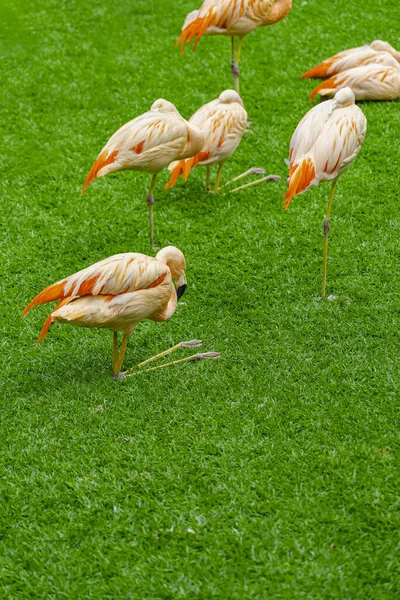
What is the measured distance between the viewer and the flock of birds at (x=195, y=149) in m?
3.39

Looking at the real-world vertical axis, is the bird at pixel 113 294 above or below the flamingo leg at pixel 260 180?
above

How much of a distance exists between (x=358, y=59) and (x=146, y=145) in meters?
2.37

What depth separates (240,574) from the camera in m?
2.61

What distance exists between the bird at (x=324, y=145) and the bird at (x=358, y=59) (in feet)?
6.64

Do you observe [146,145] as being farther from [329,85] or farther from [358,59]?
[358,59]

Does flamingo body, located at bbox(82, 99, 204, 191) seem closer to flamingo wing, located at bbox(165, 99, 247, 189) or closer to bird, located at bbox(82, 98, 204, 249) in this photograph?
bird, located at bbox(82, 98, 204, 249)

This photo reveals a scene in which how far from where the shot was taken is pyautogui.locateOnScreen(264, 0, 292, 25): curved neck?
5.63 m

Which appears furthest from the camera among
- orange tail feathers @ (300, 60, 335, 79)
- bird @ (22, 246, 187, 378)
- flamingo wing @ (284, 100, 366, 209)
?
orange tail feathers @ (300, 60, 335, 79)

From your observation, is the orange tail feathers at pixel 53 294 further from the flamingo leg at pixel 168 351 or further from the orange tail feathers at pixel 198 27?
the orange tail feathers at pixel 198 27

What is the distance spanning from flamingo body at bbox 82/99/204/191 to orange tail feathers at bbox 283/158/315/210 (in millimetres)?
868

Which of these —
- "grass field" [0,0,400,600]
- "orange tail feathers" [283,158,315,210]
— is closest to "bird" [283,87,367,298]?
"orange tail feathers" [283,158,315,210]

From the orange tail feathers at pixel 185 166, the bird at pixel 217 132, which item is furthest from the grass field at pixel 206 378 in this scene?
the bird at pixel 217 132

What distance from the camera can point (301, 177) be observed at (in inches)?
148

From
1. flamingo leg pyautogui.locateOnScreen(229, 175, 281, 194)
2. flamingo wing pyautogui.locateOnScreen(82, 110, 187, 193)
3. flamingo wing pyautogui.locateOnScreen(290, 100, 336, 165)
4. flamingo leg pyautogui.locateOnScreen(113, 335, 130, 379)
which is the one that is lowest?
flamingo leg pyautogui.locateOnScreen(229, 175, 281, 194)
